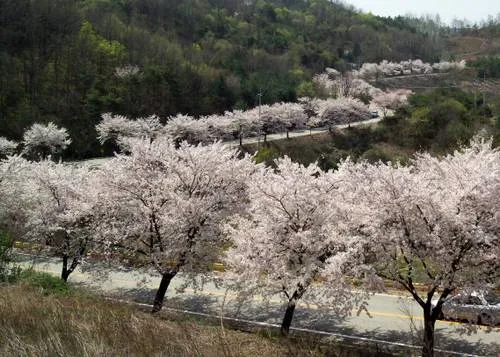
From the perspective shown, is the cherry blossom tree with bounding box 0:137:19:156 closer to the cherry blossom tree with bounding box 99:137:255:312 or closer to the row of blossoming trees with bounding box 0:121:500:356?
the row of blossoming trees with bounding box 0:121:500:356

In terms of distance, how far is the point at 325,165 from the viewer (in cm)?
4925

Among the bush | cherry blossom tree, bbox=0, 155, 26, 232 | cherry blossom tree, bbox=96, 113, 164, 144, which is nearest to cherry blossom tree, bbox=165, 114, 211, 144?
cherry blossom tree, bbox=96, 113, 164, 144

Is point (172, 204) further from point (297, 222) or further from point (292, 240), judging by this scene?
point (292, 240)

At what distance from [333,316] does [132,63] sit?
189ft

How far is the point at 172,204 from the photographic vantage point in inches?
632

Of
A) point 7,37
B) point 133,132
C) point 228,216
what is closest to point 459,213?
point 228,216

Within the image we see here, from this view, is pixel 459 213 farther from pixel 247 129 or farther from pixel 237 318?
pixel 247 129

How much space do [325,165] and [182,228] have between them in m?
35.1

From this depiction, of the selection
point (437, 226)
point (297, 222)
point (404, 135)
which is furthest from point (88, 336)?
point (404, 135)

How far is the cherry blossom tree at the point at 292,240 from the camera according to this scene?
12844 millimetres

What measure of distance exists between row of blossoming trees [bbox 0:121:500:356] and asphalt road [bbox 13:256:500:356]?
42.4 inches

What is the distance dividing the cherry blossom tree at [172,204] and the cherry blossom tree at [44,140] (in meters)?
32.0

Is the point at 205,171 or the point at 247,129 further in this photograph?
the point at 247,129

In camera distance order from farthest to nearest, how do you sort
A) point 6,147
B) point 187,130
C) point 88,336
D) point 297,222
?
1. point 187,130
2. point 6,147
3. point 297,222
4. point 88,336
